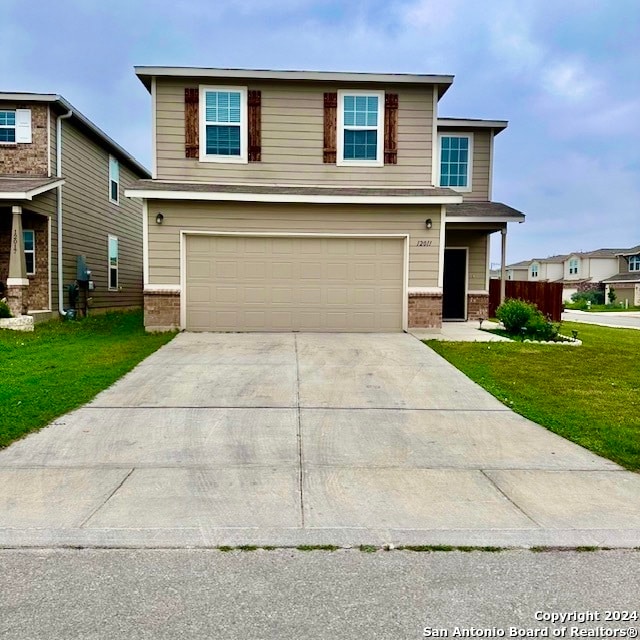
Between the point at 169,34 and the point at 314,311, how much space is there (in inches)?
486

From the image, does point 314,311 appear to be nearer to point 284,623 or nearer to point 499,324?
point 499,324

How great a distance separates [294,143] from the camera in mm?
13562

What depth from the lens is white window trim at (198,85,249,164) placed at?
13.3 metres

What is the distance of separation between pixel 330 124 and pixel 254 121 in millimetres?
1835

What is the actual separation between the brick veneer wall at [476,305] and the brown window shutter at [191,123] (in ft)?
30.1

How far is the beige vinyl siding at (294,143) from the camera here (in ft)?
43.6

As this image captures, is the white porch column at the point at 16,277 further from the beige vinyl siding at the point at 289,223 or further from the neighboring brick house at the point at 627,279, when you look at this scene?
the neighboring brick house at the point at 627,279

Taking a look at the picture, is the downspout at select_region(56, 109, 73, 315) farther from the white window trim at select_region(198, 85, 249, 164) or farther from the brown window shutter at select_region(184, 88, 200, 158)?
the white window trim at select_region(198, 85, 249, 164)

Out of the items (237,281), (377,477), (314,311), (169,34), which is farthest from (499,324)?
(169,34)

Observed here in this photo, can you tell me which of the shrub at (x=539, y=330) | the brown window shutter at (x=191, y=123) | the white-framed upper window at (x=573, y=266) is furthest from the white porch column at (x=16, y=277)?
the white-framed upper window at (x=573, y=266)

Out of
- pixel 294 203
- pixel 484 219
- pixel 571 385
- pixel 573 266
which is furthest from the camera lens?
Answer: pixel 573 266

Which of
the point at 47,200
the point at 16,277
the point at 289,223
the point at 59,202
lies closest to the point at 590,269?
the point at 289,223

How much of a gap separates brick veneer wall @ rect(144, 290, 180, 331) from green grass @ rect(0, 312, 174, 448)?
1.37ft

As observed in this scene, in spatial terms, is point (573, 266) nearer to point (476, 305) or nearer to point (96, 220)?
point (476, 305)
